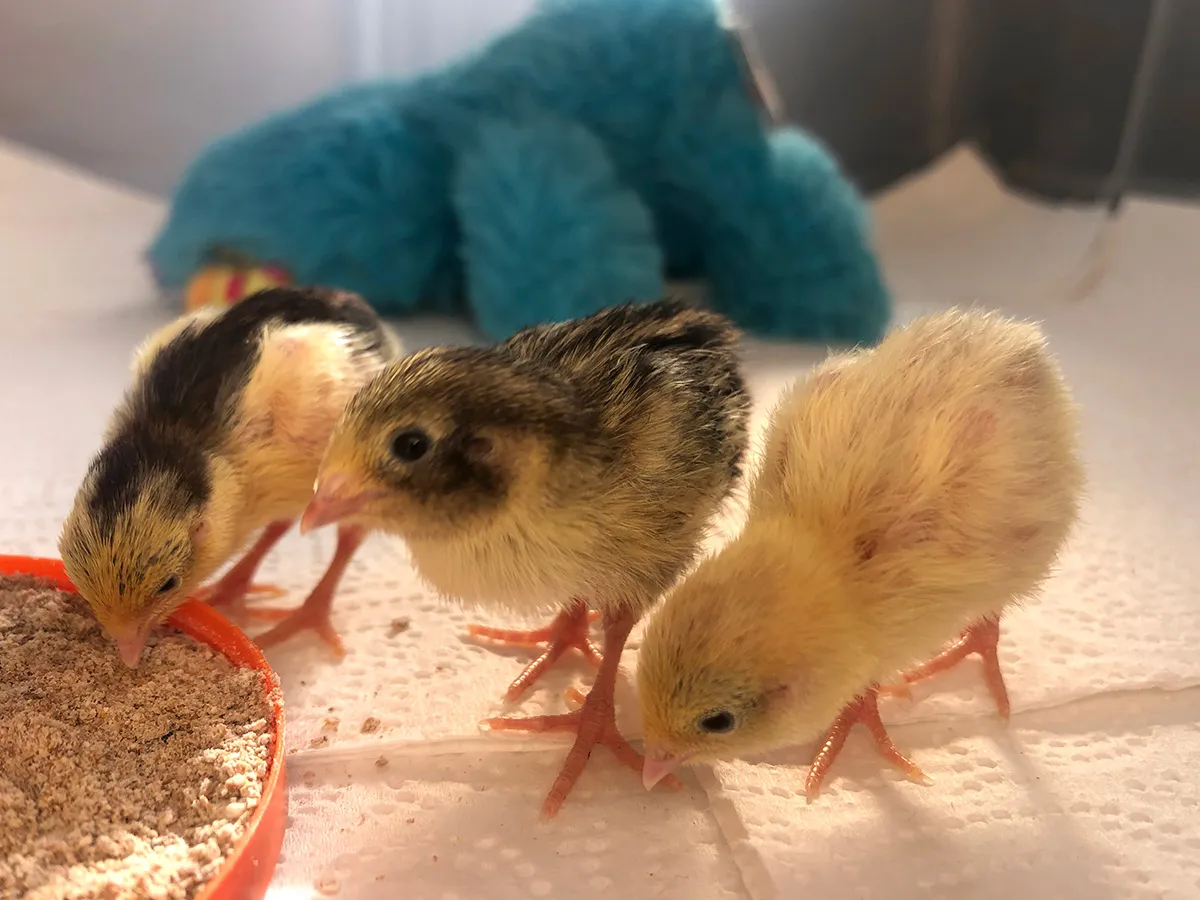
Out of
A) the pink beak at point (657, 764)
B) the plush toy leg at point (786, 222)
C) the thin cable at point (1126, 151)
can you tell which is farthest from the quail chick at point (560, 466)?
the thin cable at point (1126, 151)

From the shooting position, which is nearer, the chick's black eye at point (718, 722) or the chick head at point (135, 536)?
the chick's black eye at point (718, 722)

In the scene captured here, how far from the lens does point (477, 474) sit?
2.54ft

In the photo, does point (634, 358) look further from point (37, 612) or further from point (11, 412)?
point (11, 412)

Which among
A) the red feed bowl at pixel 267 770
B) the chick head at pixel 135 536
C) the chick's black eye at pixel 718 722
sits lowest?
the red feed bowl at pixel 267 770

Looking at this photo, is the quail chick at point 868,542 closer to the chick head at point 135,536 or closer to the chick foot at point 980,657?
the chick foot at point 980,657

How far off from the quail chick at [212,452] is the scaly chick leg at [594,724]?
0.25 meters

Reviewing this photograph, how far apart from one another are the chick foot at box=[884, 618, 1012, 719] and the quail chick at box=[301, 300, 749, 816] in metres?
0.30

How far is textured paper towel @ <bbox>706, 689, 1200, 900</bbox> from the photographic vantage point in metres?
0.81

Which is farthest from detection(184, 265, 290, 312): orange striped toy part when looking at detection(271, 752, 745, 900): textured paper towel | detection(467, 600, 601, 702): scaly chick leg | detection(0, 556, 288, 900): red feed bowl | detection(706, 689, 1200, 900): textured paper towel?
detection(706, 689, 1200, 900): textured paper towel

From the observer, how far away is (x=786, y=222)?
1.79 m

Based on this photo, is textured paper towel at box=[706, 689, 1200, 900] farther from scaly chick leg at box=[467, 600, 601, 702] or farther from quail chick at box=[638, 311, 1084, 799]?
scaly chick leg at box=[467, 600, 601, 702]

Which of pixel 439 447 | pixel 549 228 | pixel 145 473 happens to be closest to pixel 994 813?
pixel 439 447

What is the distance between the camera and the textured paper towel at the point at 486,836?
809mm

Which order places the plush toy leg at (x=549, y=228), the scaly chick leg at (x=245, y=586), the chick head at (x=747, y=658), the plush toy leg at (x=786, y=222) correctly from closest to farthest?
the chick head at (x=747, y=658)
the scaly chick leg at (x=245, y=586)
the plush toy leg at (x=549, y=228)
the plush toy leg at (x=786, y=222)
